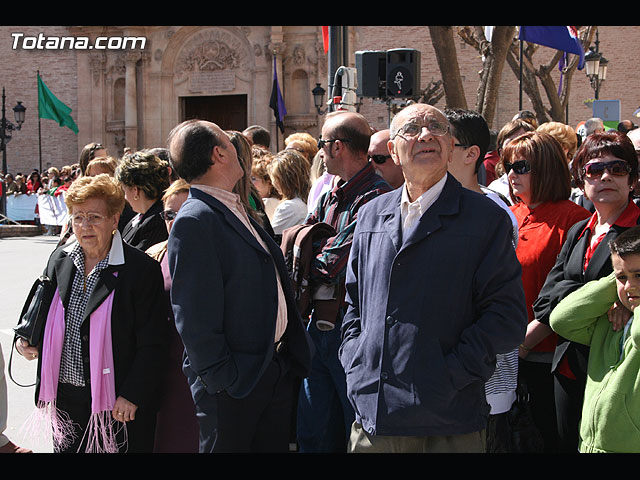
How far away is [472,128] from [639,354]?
1.53 m


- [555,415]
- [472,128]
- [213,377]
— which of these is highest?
[472,128]

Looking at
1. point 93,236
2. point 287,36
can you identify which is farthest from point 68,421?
point 287,36

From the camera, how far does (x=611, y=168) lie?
3797 mm

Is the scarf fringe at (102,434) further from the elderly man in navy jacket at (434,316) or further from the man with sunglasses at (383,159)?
the man with sunglasses at (383,159)

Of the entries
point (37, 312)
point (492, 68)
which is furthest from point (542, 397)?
point (492, 68)

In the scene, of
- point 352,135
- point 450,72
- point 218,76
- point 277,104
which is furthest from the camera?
point 218,76

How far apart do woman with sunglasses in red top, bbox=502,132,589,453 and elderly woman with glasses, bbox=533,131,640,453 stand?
0.15 metres

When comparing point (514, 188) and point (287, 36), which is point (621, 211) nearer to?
point (514, 188)

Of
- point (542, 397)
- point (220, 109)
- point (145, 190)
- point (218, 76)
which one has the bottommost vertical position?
point (542, 397)

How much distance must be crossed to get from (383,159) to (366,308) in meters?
1.71

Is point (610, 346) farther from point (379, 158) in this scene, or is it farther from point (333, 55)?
A: point (333, 55)

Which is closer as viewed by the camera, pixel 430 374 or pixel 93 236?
pixel 430 374

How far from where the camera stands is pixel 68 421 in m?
3.85

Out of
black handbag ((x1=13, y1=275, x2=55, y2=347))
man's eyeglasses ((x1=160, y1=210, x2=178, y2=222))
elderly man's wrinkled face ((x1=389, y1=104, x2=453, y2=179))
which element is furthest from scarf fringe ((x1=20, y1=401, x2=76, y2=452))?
elderly man's wrinkled face ((x1=389, y1=104, x2=453, y2=179))
